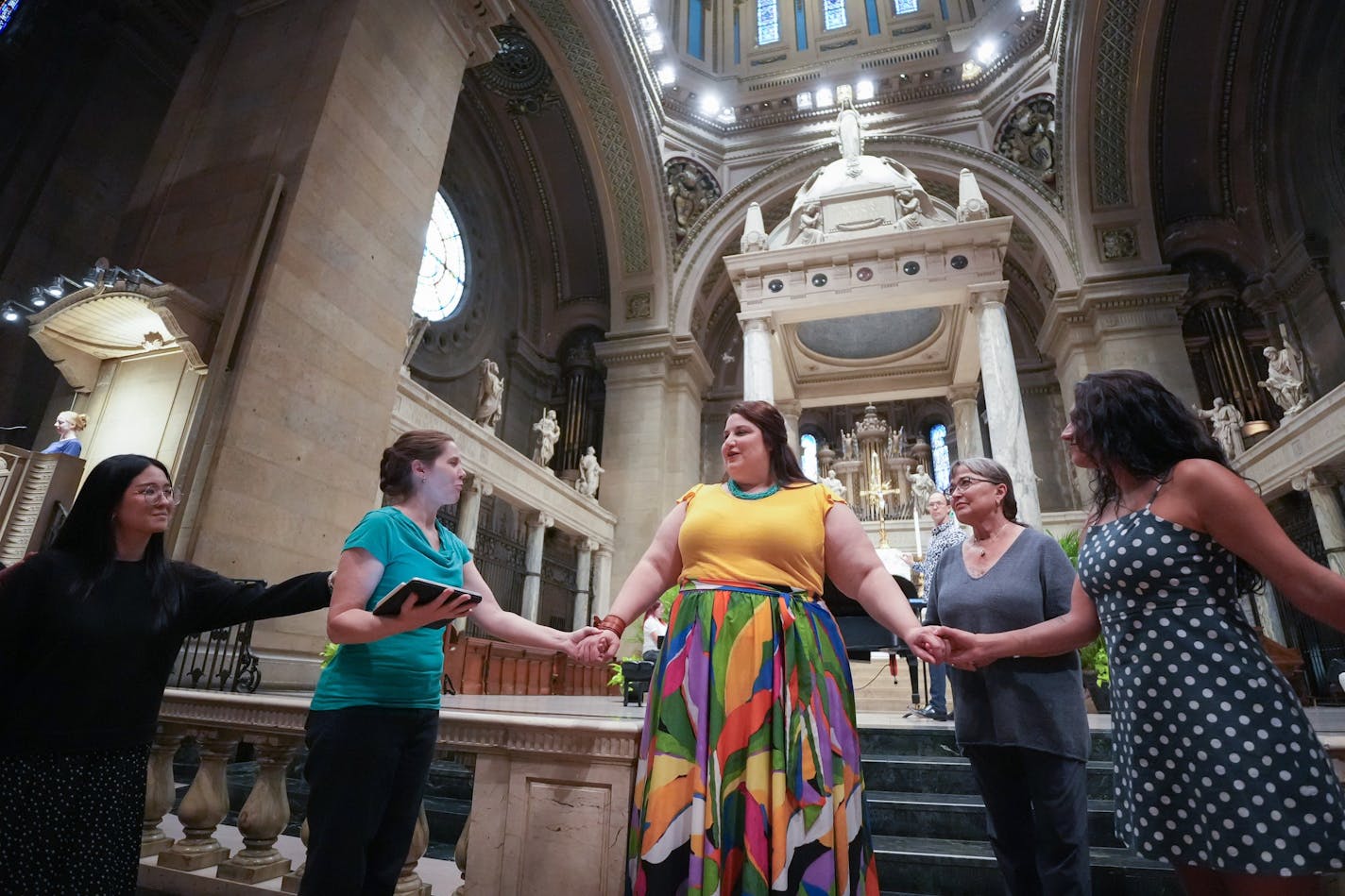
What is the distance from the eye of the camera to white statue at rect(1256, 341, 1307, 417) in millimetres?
10691

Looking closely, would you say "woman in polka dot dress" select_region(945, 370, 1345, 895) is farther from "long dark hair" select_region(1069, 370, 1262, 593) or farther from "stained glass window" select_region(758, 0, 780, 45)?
"stained glass window" select_region(758, 0, 780, 45)

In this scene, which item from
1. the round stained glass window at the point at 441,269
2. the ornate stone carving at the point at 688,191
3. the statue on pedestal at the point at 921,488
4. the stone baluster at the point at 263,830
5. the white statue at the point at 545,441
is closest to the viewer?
the stone baluster at the point at 263,830

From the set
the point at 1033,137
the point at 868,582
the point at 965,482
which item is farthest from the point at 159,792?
the point at 1033,137

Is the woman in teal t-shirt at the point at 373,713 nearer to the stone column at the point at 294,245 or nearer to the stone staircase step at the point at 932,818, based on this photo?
the stone staircase step at the point at 932,818

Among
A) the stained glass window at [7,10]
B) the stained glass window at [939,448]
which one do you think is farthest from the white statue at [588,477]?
the stained glass window at [7,10]

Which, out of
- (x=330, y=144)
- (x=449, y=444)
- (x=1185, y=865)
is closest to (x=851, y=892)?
(x=1185, y=865)

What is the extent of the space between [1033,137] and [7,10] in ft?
61.7

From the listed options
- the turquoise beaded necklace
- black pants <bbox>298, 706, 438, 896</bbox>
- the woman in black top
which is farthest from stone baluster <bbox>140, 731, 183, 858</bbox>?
the turquoise beaded necklace

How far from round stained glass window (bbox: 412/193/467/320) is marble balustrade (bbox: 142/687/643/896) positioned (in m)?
12.2

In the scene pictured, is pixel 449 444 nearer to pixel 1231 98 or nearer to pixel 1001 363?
pixel 1001 363

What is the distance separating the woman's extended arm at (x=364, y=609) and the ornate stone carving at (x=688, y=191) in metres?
16.9

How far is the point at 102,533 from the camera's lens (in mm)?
1596

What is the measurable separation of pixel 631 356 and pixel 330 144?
9.92 metres

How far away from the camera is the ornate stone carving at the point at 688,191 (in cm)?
1747
